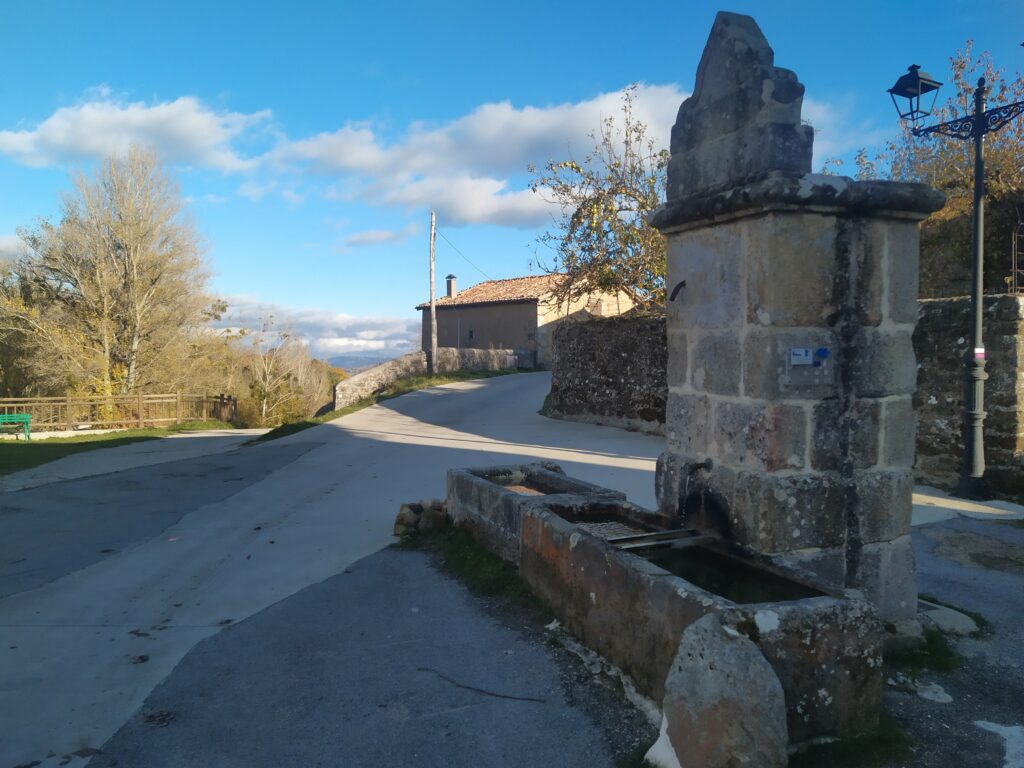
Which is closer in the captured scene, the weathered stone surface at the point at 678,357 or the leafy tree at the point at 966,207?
the weathered stone surface at the point at 678,357

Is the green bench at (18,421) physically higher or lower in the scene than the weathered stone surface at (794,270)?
lower

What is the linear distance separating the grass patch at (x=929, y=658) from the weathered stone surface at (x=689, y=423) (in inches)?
53.7

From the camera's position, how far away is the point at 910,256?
3.61m

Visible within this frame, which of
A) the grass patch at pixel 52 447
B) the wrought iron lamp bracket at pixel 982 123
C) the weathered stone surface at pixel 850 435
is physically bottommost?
the grass patch at pixel 52 447

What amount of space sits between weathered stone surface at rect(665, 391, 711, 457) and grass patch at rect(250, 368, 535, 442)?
13.5m

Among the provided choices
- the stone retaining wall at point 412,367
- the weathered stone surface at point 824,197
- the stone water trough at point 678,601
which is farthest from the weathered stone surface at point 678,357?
the stone retaining wall at point 412,367

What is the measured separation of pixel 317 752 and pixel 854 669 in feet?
7.26

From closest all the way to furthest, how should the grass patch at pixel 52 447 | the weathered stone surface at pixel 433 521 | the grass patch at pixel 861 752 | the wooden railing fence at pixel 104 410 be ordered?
the grass patch at pixel 861 752 → the weathered stone surface at pixel 433 521 → the grass patch at pixel 52 447 → the wooden railing fence at pixel 104 410

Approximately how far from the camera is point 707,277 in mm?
3828

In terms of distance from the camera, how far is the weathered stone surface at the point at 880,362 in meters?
3.51

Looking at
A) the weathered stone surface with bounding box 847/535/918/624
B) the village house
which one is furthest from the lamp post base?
the village house

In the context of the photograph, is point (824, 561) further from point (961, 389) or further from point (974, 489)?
point (961, 389)

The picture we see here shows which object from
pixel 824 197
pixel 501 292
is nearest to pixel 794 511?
pixel 824 197

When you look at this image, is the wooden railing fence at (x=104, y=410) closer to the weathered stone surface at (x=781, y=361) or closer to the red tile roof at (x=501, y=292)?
the red tile roof at (x=501, y=292)
